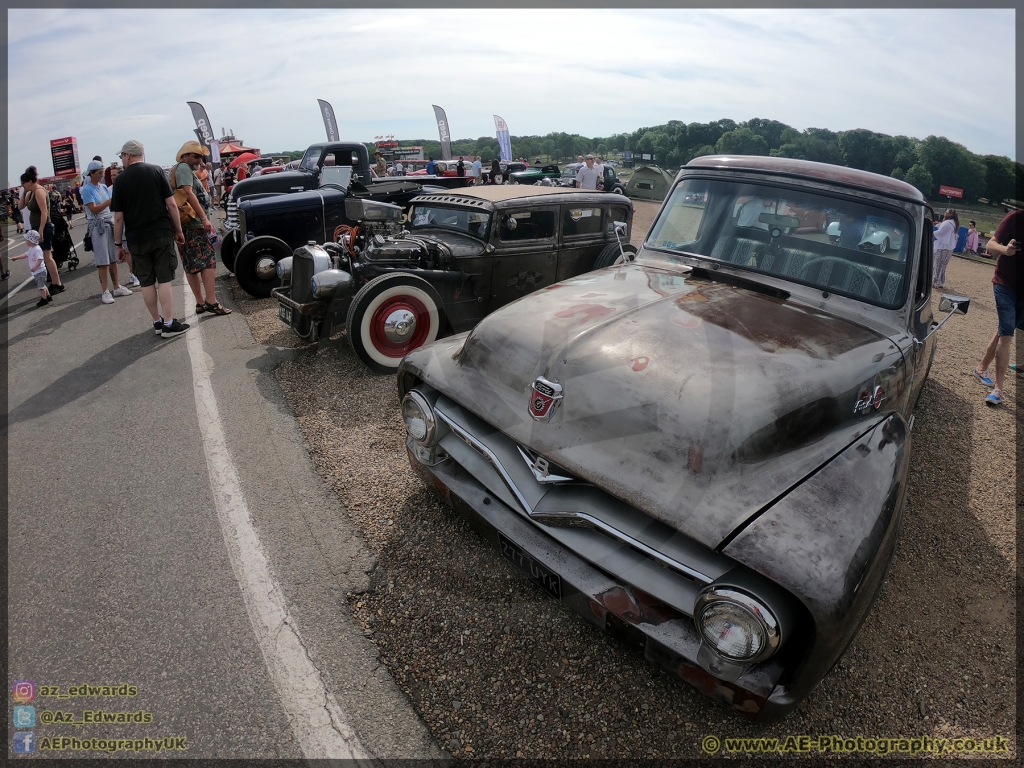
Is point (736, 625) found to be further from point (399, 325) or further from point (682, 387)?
point (399, 325)

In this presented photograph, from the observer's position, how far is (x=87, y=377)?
4.95 m

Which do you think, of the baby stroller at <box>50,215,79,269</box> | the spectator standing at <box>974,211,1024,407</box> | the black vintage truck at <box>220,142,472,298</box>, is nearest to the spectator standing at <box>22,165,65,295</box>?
the baby stroller at <box>50,215,79,269</box>

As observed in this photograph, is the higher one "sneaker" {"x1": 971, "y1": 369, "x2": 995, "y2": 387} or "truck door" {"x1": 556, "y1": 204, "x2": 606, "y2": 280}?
"truck door" {"x1": 556, "y1": 204, "x2": 606, "y2": 280}

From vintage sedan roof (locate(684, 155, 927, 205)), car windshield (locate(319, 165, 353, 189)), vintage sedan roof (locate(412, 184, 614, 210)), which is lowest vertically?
car windshield (locate(319, 165, 353, 189))

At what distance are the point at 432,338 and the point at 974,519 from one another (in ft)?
13.8

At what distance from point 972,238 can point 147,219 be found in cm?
1968

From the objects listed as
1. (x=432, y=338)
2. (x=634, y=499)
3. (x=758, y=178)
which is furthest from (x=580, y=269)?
(x=634, y=499)

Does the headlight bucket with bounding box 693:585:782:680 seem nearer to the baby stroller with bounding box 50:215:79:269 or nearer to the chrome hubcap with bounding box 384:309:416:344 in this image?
the chrome hubcap with bounding box 384:309:416:344

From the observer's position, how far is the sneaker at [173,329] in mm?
5922

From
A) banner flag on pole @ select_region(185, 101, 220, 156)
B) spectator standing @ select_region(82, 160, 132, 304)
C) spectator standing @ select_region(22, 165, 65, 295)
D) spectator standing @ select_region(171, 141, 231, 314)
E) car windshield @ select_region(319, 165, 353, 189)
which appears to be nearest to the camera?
spectator standing @ select_region(171, 141, 231, 314)

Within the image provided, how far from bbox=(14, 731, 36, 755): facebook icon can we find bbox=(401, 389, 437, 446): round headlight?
176cm

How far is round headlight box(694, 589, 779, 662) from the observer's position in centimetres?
161

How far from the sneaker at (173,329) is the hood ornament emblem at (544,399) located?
17.2 ft

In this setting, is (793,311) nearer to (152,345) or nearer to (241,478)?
(241,478)
